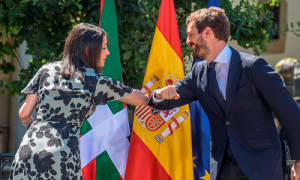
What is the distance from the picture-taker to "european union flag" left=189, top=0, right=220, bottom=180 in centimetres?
304

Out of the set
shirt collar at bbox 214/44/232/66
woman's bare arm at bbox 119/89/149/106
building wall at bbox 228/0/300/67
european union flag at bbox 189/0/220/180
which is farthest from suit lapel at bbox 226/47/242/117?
building wall at bbox 228/0/300/67

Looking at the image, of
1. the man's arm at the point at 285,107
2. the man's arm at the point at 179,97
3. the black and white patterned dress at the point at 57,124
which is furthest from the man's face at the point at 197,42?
the black and white patterned dress at the point at 57,124

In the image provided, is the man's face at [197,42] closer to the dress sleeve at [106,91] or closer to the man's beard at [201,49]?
the man's beard at [201,49]

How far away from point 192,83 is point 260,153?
80cm

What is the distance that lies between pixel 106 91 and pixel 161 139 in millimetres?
1048

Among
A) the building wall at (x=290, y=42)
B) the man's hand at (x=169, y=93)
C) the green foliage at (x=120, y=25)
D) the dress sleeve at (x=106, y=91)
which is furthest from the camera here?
the building wall at (x=290, y=42)

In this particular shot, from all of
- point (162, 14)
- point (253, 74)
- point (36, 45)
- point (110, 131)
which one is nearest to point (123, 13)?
point (162, 14)

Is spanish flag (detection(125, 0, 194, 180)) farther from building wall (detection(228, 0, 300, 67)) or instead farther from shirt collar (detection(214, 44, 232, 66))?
building wall (detection(228, 0, 300, 67))

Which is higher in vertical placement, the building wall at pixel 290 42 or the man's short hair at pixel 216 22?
the man's short hair at pixel 216 22

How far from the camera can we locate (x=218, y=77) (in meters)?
2.36

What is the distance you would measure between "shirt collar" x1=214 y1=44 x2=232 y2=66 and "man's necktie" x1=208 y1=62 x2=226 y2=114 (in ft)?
0.19

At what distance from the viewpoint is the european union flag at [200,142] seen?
9.96 ft

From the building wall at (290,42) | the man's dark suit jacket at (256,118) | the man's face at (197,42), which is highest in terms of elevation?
the man's face at (197,42)

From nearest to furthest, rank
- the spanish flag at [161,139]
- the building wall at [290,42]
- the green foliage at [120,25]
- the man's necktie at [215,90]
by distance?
1. the man's necktie at [215,90]
2. the spanish flag at [161,139]
3. the green foliage at [120,25]
4. the building wall at [290,42]
